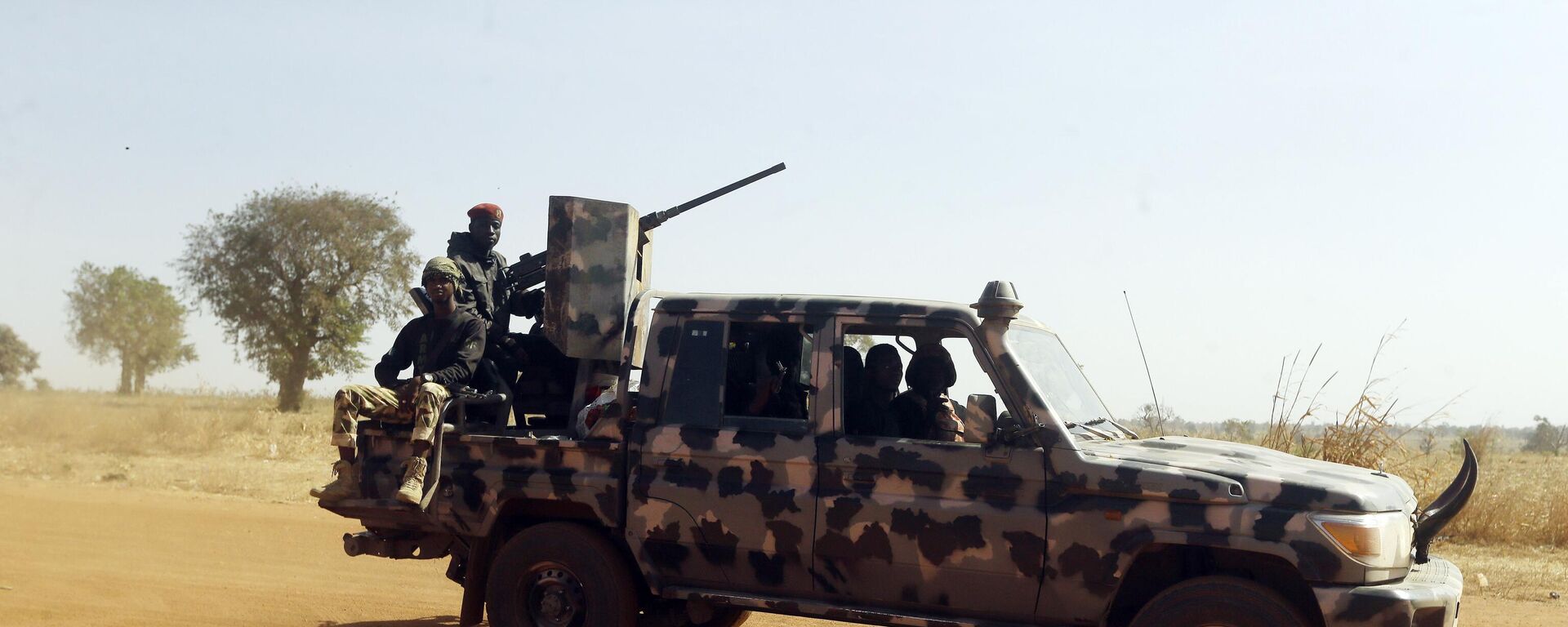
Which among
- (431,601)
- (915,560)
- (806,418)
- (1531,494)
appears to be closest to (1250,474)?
(915,560)

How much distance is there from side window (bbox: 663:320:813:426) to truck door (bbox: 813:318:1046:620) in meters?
0.38

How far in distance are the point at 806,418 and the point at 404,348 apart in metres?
2.75

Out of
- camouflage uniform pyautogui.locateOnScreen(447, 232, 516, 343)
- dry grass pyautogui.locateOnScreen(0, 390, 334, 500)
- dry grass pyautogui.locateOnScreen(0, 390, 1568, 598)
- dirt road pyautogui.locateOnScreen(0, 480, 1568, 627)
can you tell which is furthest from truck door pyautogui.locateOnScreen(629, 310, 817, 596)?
dry grass pyautogui.locateOnScreen(0, 390, 334, 500)

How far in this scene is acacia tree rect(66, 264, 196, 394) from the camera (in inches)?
2655

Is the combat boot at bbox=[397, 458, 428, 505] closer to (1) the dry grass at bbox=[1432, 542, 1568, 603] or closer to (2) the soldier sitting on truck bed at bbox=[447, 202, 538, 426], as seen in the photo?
(2) the soldier sitting on truck bed at bbox=[447, 202, 538, 426]

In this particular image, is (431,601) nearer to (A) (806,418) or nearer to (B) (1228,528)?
(A) (806,418)

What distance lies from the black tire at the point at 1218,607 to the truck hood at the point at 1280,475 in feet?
1.23

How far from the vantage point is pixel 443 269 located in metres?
7.50

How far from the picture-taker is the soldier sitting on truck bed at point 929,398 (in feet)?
19.7

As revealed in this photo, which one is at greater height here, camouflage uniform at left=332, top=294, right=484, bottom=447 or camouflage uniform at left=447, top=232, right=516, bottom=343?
camouflage uniform at left=447, top=232, right=516, bottom=343

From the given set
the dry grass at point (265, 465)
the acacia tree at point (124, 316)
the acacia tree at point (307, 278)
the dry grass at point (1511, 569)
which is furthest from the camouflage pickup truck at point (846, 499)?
the acacia tree at point (124, 316)

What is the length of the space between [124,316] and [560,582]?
69.4 meters

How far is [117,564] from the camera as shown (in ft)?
33.6

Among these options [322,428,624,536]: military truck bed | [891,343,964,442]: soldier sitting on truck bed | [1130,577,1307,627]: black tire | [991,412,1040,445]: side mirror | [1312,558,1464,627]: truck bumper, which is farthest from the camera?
[322,428,624,536]: military truck bed
